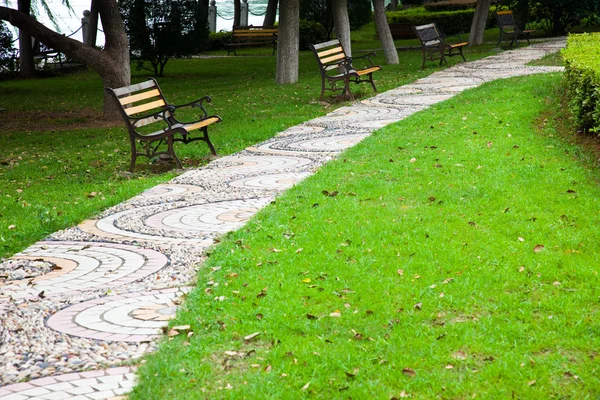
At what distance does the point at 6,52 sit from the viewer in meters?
23.6

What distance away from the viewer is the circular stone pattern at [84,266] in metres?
4.96

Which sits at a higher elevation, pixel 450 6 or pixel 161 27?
pixel 450 6

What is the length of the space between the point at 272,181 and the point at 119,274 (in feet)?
9.18

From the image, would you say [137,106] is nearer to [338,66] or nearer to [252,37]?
[338,66]

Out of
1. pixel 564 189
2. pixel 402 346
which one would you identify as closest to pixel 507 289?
pixel 402 346

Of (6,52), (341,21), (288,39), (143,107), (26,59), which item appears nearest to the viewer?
(143,107)

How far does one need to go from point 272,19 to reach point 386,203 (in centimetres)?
2634

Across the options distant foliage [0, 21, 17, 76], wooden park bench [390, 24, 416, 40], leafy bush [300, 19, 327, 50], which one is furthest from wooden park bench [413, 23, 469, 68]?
distant foliage [0, 21, 17, 76]

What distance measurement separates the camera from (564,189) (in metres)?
6.52

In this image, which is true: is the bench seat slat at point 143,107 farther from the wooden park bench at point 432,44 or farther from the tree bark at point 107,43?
the wooden park bench at point 432,44

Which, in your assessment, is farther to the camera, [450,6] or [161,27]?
[450,6]

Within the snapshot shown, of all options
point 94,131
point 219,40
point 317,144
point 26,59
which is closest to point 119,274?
point 317,144

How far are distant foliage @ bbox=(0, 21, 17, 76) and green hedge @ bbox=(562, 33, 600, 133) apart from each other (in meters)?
17.1

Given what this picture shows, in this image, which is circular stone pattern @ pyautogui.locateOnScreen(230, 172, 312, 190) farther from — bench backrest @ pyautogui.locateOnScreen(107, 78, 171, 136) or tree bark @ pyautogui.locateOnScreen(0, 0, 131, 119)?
tree bark @ pyautogui.locateOnScreen(0, 0, 131, 119)
